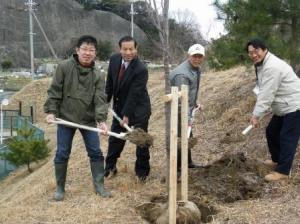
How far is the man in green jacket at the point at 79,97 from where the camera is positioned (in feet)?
17.2

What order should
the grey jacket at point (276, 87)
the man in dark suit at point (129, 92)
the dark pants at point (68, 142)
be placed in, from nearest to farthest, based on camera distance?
1. the grey jacket at point (276, 87)
2. the dark pants at point (68, 142)
3. the man in dark suit at point (129, 92)

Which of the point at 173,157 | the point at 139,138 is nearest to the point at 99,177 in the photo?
the point at 139,138

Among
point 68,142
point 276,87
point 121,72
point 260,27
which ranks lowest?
point 68,142

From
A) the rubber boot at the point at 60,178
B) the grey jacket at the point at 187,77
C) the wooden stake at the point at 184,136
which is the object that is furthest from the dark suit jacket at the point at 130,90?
the wooden stake at the point at 184,136

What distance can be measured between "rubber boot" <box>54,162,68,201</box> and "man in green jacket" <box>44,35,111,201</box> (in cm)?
6

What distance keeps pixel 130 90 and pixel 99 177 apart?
3.29 ft

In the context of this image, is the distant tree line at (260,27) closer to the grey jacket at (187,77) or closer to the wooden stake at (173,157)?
the grey jacket at (187,77)

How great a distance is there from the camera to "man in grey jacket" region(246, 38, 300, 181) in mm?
5250

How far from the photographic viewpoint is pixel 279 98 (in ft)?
17.8

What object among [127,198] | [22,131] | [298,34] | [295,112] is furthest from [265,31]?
[22,131]

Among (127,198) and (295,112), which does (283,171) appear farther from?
(127,198)

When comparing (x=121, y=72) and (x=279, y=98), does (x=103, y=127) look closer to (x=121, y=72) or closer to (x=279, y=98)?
(x=121, y=72)

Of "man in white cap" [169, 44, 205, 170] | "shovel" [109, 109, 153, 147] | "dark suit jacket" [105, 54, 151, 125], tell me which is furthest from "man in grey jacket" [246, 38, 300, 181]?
"dark suit jacket" [105, 54, 151, 125]

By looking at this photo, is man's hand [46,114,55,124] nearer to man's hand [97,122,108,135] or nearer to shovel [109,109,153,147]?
man's hand [97,122,108,135]
